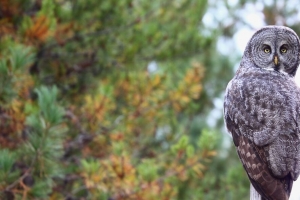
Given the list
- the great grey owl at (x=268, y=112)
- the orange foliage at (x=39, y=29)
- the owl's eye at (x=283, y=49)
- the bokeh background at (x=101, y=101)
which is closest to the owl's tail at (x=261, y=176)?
the great grey owl at (x=268, y=112)

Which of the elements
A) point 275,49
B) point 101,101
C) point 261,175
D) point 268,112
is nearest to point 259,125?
point 268,112

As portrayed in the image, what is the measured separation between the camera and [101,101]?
241 inches

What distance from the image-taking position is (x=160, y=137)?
830 cm

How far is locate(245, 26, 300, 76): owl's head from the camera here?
4.77m

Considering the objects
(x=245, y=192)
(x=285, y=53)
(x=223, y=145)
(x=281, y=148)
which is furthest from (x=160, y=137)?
(x=281, y=148)

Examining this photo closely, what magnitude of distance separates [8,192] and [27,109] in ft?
2.61

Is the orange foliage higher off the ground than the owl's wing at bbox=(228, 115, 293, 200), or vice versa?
the orange foliage

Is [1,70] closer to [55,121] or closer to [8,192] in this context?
[55,121]

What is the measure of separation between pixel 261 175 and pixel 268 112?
0.49 m

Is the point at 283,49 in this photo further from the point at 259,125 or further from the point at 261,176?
the point at 261,176

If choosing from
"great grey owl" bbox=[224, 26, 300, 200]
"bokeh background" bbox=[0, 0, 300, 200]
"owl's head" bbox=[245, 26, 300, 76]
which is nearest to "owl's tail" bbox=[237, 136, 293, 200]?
"great grey owl" bbox=[224, 26, 300, 200]

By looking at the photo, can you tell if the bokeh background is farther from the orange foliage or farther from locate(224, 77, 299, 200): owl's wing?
locate(224, 77, 299, 200): owl's wing

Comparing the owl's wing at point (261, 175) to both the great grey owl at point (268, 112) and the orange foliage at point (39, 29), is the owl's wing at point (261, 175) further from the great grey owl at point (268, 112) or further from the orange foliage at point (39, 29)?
the orange foliage at point (39, 29)

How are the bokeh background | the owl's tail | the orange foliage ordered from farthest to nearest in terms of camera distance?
the orange foliage
the bokeh background
the owl's tail
